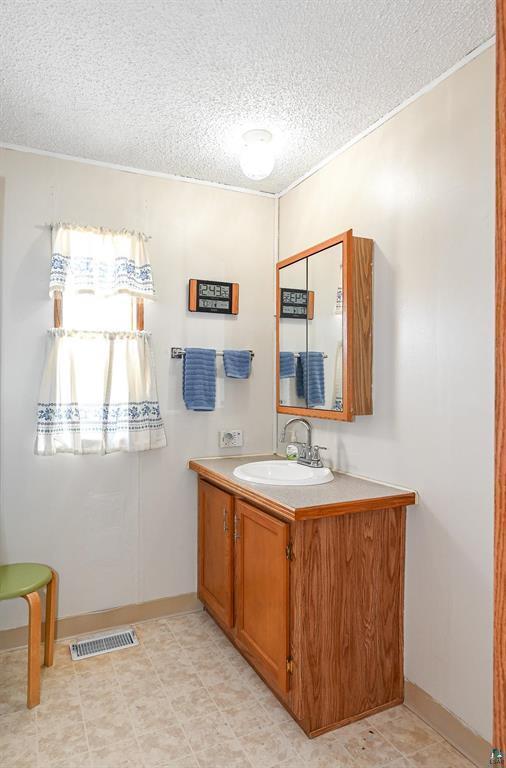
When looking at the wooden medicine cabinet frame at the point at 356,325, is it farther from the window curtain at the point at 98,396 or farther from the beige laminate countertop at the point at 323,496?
the window curtain at the point at 98,396

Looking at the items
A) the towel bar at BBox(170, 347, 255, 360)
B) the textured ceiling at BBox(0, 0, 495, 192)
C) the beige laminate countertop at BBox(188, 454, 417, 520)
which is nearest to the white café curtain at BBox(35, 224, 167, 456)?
the towel bar at BBox(170, 347, 255, 360)

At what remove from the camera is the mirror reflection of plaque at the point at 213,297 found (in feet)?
9.29

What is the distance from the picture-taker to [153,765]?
1713mm

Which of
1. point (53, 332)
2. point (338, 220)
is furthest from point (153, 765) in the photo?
point (338, 220)

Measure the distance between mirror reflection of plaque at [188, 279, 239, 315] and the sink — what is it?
93cm


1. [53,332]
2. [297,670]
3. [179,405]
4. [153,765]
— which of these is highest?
[53,332]

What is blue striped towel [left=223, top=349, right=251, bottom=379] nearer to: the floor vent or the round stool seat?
the round stool seat

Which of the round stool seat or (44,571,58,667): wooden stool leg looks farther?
(44,571,58,667): wooden stool leg

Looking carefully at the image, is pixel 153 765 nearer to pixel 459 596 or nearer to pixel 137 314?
pixel 459 596

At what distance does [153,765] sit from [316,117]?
103 inches

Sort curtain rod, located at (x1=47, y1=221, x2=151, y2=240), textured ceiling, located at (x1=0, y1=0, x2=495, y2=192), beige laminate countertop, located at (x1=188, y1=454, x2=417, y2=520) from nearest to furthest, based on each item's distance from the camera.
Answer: textured ceiling, located at (x1=0, y1=0, x2=495, y2=192)
beige laminate countertop, located at (x1=188, y1=454, x2=417, y2=520)
curtain rod, located at (x1=47, y1=221, x2=151, y2=240)

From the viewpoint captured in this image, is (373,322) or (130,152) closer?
(373,322)

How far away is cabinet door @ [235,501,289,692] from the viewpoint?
6.23ft

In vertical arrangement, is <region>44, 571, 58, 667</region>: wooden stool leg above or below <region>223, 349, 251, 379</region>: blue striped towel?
below
